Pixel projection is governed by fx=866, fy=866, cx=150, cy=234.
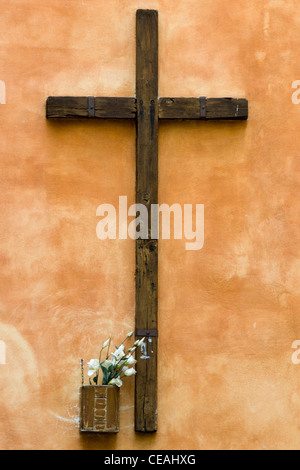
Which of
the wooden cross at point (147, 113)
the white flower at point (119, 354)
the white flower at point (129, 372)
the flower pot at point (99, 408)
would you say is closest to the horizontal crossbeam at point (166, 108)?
the wooden cross at point (147, 113)

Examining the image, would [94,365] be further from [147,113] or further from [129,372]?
[147,113]

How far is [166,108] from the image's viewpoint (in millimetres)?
5375

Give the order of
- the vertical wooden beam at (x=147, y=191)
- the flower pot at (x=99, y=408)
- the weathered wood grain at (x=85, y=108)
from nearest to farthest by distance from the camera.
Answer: the flower pot at (x=99, y=408) → the vertical wooden beam at (x=147, y=191) → the weathered wood grain at (x=85, y=108)

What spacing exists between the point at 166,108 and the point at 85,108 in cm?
50

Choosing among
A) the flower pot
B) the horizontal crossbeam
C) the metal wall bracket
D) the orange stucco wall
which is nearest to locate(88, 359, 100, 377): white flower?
the flower pot

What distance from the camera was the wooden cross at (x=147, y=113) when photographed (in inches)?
205

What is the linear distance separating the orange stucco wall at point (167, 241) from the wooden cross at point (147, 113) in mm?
78

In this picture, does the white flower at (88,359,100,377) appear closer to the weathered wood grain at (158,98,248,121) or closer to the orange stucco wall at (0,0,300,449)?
the orange stucco wall at (0,0,300,449)

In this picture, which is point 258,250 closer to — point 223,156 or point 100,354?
point 223,156

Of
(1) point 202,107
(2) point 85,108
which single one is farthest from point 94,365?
(1) point 202,107

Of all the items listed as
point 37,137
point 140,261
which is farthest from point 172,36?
point 140,261

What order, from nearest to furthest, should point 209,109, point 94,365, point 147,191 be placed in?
1. point 94,365
2. point 147,191
3. point 209,109

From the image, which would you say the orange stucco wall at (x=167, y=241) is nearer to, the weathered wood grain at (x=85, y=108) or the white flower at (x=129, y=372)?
the weathered wood grain at (x=85, y=108)

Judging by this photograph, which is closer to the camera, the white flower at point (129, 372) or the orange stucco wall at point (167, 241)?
the white flower at point (129, 372)
